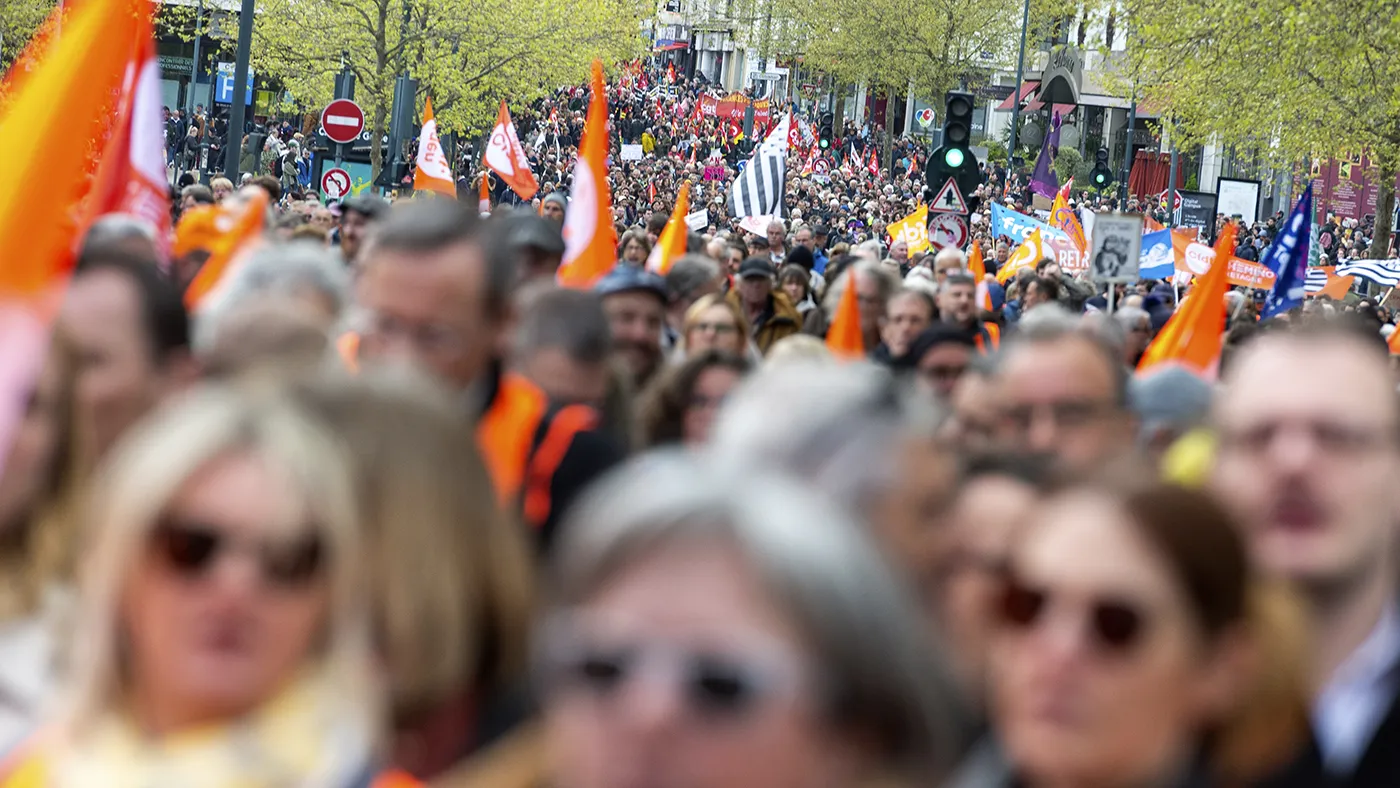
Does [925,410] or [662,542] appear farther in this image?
[925,410]

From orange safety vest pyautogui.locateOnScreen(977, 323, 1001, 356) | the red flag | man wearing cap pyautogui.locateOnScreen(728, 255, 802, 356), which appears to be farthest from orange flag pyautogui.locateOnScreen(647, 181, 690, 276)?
the red flag

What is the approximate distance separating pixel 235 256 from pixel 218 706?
5.56 meters

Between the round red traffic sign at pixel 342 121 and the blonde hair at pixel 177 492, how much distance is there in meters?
20.6

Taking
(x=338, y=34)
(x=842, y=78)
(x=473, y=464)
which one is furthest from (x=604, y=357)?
(x=842, y=78)

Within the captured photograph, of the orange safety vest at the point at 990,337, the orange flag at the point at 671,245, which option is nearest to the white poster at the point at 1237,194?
the orange safety vest at the point at 990,337

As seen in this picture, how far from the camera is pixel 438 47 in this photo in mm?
42500

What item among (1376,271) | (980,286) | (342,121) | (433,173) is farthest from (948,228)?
(342,121)

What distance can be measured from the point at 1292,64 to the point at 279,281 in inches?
889

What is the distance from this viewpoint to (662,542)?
6.63ft

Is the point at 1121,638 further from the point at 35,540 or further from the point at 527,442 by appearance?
the point at 527,442

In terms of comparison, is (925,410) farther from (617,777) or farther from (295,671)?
(617,777)

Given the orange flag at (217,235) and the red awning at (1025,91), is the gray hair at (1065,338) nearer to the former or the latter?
the orange flag at (217,235)

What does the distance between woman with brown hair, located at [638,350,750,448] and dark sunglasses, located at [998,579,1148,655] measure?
10.5ft

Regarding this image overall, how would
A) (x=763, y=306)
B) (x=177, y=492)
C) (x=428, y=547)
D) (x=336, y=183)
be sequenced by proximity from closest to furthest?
(x=177, y=492)
(x=428, y=547)
(x=763, y=306)
(x=336, y=183)
